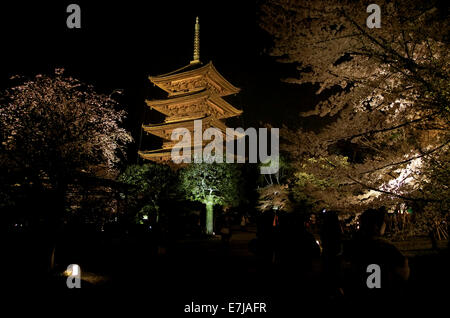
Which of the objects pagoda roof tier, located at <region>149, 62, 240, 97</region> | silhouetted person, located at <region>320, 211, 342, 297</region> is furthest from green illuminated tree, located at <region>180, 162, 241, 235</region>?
silhouetted person, located at <region>320, 211, 342, 297</region>

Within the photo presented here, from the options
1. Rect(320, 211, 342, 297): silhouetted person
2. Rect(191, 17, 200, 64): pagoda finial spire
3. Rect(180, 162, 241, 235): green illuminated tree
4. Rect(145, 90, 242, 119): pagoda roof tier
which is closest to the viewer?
Rect(320, 211, 342, 297): silhouetted person

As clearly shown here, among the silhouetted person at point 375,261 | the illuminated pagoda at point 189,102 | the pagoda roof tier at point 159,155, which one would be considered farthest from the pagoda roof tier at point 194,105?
the silhouetted person at point 375,261

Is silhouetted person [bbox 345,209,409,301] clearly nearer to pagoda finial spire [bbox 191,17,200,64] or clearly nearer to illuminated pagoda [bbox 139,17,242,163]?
illuminated pagoda [bbox 139,17,242,163]

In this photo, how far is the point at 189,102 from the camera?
27.5 metres

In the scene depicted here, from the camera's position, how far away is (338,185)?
5363mm

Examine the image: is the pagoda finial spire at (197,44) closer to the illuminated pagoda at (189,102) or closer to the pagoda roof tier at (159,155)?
the illuminated pagoda at (189,102)

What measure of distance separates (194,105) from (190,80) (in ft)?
8.67

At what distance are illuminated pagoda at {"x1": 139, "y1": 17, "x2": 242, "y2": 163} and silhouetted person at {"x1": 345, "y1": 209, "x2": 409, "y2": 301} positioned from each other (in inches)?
875

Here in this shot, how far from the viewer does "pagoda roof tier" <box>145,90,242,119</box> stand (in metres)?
26.4

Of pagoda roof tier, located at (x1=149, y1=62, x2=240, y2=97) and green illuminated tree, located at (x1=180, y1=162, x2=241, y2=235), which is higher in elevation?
pagoda roof tier, located at (x1=149, y1=62, x2=240, y2=97)

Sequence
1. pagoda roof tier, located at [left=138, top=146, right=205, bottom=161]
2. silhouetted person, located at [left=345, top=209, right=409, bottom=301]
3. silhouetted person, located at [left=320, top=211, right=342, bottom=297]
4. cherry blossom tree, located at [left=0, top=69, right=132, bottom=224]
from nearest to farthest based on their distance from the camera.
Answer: silhouetted person, located at [left=345, top=209, right=409, bottom=301], silhouetted person, located at [left=320, top=211, right=342, bottom=297], cherry blossom tree, located at [left=0, top=69, right=132, bottom=224], pagoda roof tier, located at [left=138, top=146, right=205, bottom=161]
